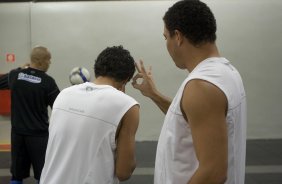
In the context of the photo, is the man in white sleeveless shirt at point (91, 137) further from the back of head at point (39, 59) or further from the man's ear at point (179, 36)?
the back of head at point (39, 59)

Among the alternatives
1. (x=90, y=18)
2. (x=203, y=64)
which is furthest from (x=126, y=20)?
(x=203, y=64)

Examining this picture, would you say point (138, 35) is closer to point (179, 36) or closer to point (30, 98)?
point (30, 98)

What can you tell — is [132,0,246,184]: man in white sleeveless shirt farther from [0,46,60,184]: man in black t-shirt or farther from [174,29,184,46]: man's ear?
[0,46,60,184]: man in black t-shirt

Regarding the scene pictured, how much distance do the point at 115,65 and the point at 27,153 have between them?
2441 mm

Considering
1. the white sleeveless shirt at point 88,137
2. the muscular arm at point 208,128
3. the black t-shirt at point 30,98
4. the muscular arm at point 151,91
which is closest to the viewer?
the muscular arm at point 208,128

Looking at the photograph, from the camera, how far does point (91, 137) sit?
5.32 ft

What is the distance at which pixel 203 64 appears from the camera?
4.36 ft

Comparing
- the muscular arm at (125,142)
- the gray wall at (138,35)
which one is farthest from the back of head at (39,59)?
the gray wall at (138,35)

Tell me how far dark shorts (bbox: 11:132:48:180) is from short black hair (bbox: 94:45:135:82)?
218 centimetres

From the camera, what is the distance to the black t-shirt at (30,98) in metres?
3.73

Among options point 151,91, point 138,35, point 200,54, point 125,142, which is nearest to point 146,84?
point 151,91

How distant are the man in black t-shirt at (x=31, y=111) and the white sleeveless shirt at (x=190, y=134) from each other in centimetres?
261

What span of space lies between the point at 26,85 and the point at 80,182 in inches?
91.2

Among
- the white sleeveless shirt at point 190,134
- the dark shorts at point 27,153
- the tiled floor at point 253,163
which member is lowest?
the tiled floor at point 253,163
